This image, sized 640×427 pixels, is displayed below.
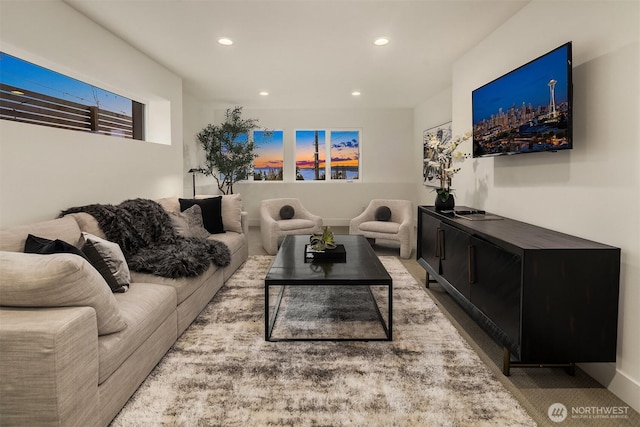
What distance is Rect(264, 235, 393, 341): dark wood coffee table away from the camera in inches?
98.1

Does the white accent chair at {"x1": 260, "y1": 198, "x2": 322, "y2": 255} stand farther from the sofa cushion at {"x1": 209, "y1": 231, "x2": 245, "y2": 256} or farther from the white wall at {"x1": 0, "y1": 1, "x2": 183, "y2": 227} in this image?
the white wall at {"x1": 0, "y1": 1, "x2": 183, "y2": 227}

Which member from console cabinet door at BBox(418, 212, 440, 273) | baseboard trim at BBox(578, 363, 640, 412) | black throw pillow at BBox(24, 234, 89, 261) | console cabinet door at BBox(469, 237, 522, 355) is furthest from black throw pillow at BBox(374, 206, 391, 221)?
black throw pillow at BBox(24, 234, 89, 261)

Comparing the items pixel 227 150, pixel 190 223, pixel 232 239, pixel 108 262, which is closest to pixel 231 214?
pixel 232 239

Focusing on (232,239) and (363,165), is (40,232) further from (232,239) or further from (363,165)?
(363,165)

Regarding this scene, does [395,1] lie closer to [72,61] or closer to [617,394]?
[72,61]

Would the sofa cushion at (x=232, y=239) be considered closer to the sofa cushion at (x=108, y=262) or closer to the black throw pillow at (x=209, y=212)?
the black throw pillow at (x=209, y=212)

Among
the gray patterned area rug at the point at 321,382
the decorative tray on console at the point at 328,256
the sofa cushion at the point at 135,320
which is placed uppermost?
the decorative tray on console at the point at 328,256

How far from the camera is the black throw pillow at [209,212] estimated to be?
14.1 feet

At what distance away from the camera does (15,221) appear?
8.34 ft

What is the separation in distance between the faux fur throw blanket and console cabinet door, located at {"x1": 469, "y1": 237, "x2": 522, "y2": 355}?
205 centimetres

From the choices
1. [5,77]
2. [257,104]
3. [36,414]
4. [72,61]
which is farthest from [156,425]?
[257,104]

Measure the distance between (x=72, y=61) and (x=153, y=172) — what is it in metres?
1.61

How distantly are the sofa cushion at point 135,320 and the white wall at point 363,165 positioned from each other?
A: 5.59m

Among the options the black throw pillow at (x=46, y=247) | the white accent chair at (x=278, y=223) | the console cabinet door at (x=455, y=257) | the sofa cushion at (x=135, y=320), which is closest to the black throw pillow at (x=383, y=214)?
the white accent chair at (x=278, y=223)
